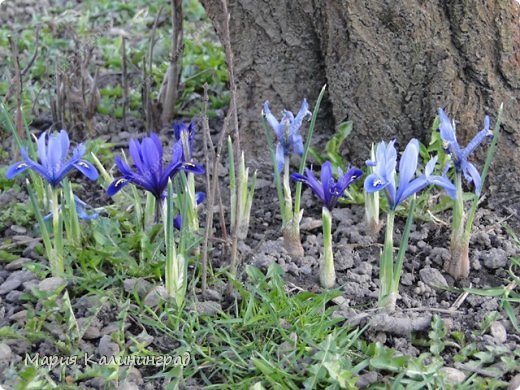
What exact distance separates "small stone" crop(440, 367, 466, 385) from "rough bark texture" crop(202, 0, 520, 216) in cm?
113

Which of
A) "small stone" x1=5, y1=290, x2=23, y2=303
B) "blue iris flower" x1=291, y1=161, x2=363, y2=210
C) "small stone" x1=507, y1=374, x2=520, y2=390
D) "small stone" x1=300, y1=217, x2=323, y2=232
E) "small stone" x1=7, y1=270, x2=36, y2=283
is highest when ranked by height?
"blue iris flower" x1=291, y1=161, x2=363, y2=210

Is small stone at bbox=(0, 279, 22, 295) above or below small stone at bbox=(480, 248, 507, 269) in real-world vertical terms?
above

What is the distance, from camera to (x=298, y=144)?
133 inches

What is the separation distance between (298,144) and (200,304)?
2.48 feet

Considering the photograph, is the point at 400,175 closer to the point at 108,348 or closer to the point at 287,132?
the point at 287,132

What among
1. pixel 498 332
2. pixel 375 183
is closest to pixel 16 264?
pixel 375 183

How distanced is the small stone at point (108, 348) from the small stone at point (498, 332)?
126 centimetres

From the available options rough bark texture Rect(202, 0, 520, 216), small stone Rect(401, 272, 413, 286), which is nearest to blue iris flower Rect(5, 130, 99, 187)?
rough bark texture Rect(202, 0, 520, 216)

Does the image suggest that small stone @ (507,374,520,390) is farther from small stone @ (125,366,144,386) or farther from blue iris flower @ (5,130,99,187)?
blue iris flower @ (5,130,99,187)

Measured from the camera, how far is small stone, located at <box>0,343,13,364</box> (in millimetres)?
2846

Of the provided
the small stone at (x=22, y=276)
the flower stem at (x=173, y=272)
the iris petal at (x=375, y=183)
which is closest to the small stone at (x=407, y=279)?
the iris petal at (x=375, y=183)

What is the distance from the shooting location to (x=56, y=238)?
3121mm

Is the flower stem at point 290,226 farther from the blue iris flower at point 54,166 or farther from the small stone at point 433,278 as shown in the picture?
the blue iris flower at point 54,166

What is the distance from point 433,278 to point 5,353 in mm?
1538
